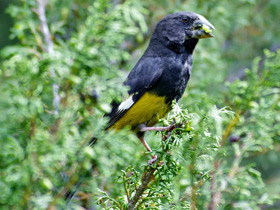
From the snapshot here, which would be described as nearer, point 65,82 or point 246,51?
point 65,82

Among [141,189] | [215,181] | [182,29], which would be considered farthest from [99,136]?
[182,29]

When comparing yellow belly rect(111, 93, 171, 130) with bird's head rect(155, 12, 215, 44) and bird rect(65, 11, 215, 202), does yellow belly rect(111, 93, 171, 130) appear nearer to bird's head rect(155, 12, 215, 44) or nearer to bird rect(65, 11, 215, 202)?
bird rect(65, 11, 215, 202)

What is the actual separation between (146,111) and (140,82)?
255mm

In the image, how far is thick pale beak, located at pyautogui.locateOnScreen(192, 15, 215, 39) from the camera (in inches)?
135

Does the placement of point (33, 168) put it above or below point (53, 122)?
below

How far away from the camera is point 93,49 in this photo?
2.70 metres

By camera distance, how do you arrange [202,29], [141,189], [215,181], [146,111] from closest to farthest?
[141,189] < [215,181] < [146,111] < [202,29]

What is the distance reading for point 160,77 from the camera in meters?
3.31

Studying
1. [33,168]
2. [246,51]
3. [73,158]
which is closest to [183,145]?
[73,158]

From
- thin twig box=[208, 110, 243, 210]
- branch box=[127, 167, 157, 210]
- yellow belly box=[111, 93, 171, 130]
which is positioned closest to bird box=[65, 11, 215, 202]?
yellow belly box=[111, 93, 171, 130]

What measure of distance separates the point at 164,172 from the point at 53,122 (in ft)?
2.33

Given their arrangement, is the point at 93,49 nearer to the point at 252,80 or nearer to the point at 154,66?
the point at 154,66

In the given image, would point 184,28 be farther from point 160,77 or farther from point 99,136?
point 99,136

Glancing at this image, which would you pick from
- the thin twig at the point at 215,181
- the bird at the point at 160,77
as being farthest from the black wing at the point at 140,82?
the thin twig at the point at 215,181
